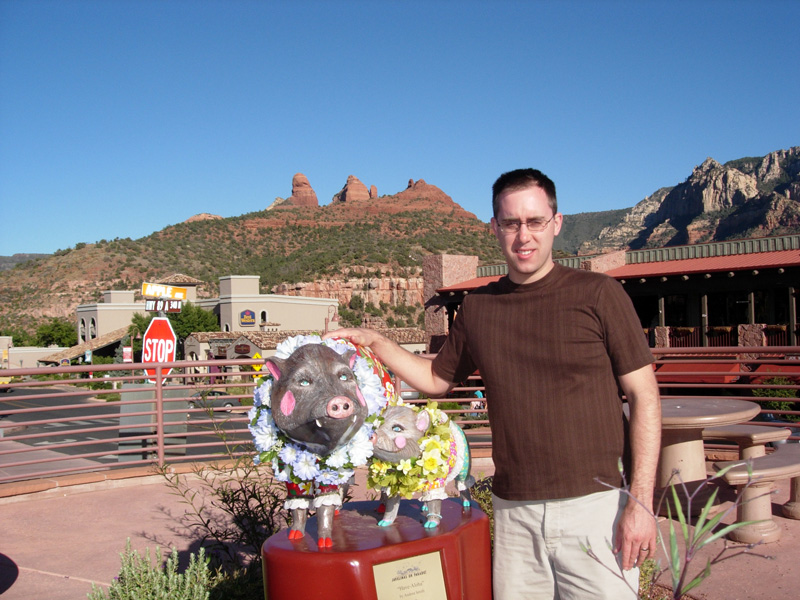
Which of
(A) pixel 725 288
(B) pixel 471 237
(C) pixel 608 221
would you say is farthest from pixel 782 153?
(A) pixel 725 288

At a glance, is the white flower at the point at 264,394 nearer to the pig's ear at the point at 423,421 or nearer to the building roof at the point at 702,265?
the pig's ear at the point at 423,421

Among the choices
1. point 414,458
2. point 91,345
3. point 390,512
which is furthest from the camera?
point 91,345

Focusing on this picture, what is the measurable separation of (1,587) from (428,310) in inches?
924

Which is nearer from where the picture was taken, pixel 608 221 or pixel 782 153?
pixel 782 153

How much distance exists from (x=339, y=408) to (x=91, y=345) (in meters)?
45.6

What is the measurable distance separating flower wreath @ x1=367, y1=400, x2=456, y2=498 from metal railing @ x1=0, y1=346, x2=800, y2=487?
82 centimetres

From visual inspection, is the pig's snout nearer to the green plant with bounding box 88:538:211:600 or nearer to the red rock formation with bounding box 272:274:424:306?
the green plant with bounding box 88:538:211:600

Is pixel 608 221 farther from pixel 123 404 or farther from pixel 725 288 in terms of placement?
pixel 123 404

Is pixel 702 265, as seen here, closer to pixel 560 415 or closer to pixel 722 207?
pixel 560 415

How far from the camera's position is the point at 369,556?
2.55 metres

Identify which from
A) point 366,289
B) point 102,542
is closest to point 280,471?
point 102,542

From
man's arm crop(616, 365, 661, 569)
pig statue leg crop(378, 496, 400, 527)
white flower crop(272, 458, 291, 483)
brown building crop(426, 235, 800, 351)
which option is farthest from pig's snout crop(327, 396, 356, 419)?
brown building crop(426, 235, 800, 351)

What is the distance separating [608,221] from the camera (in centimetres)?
10356

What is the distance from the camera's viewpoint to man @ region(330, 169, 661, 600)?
7.55ft
